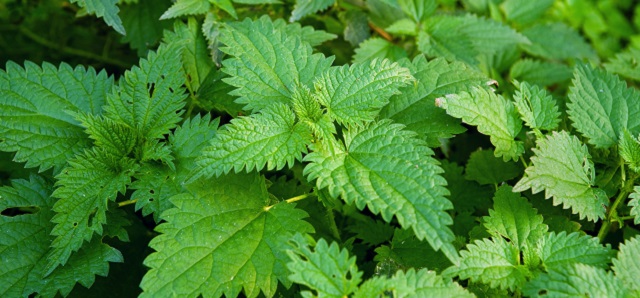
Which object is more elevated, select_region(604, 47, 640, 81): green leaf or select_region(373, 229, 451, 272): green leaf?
select_region(604, 47, 640, 81): green leaf

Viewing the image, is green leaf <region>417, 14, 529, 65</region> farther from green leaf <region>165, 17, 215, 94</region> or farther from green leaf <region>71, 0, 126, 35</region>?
green leaf <region>71, 0, 126, 35</region>

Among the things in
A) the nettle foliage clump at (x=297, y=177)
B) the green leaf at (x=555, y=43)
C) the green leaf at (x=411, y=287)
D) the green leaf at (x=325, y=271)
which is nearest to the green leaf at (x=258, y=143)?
the nettle foliage clump at (x=297, y=177)

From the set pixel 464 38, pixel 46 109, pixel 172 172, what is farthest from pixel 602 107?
pixel 46 109

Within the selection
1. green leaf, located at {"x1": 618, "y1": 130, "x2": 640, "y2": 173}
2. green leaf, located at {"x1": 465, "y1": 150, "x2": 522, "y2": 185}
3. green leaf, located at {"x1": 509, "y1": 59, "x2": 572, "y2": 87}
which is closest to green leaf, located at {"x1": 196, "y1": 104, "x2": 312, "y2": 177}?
green leaf, located at {"x1": 465, "y1": 150, "x2": 522, "y2": 185}

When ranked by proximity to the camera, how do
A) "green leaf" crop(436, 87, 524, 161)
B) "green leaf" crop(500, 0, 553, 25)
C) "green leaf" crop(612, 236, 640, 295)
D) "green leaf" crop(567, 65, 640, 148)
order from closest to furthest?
"green leaf" crop(612, 236, 640, 295)
"green leaf" crop(436, 87, 524, 161)
"green leaf" crop(567, 65, 640, 148)
"green leaf" crop(500, 0, 553, 25)

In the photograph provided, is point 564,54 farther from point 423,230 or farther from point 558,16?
point 423,230

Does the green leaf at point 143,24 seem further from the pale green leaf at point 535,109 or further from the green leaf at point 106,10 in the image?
the pale green leaf at point 535,109

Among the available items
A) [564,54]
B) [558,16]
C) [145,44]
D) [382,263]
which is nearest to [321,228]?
[382,263]
